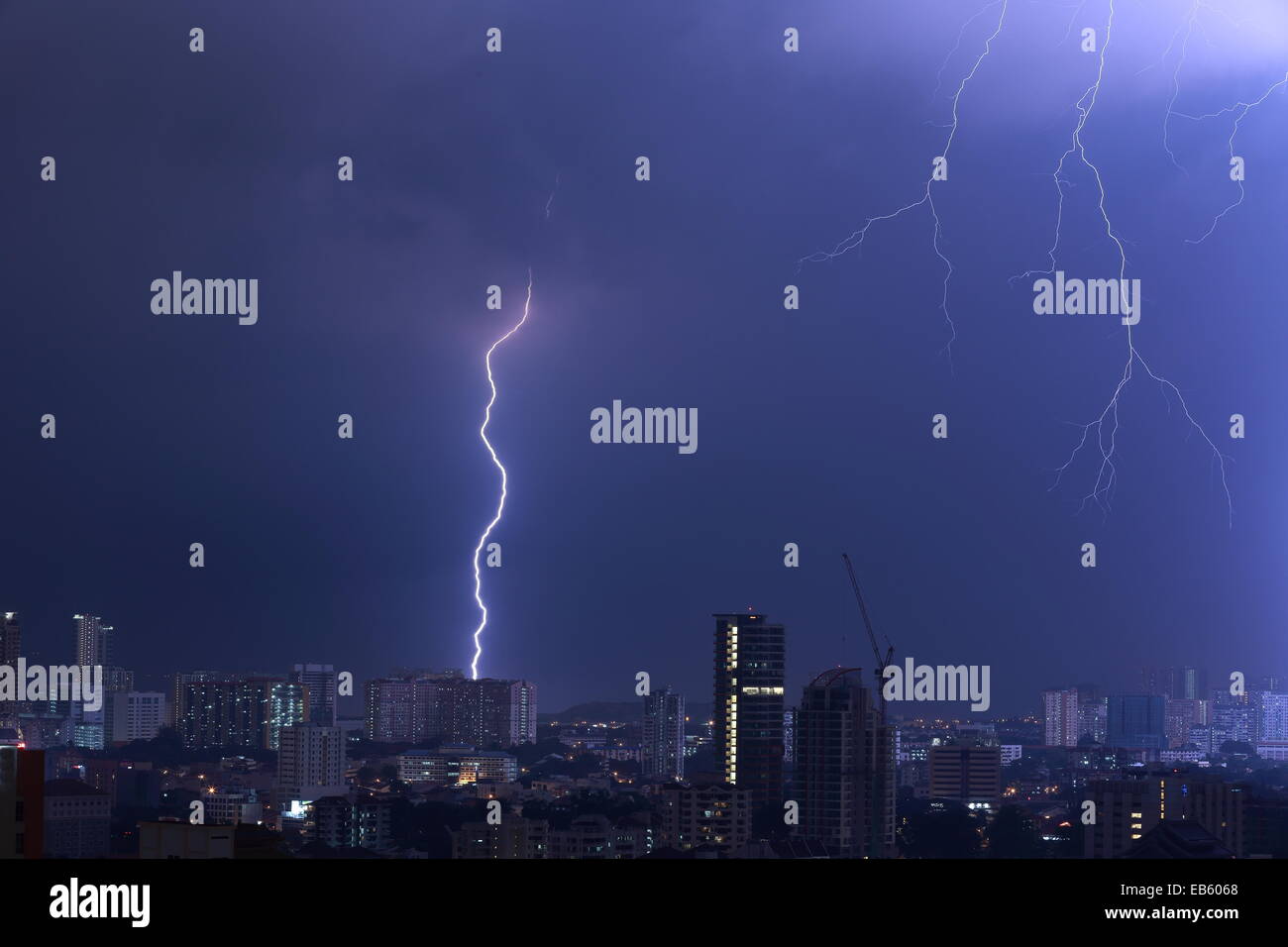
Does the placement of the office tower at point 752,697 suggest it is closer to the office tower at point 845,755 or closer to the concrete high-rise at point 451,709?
the office tower at point 845,755

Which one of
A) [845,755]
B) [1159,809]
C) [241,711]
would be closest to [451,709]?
[241,711]

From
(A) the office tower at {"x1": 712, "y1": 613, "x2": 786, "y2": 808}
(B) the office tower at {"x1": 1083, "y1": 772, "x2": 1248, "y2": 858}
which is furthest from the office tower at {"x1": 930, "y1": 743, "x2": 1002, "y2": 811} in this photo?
(A) the office tower at {"x1": 712, "y1": 613, "x2": 786, "y2": 808}

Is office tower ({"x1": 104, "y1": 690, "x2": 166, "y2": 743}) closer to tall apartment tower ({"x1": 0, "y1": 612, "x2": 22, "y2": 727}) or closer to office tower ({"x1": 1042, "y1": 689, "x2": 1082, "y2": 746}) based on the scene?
tall apartment tower ({"x1": 0, "y1": 612, "x2": 22, "y2": 727})

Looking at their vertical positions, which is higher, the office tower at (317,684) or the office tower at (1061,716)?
the office tower at (317,684)

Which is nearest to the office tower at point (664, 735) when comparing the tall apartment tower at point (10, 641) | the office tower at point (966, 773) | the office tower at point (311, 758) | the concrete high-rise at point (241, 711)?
the office tower at point (966, 773)

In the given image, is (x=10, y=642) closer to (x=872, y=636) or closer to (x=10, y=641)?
(x=10, y=641)
